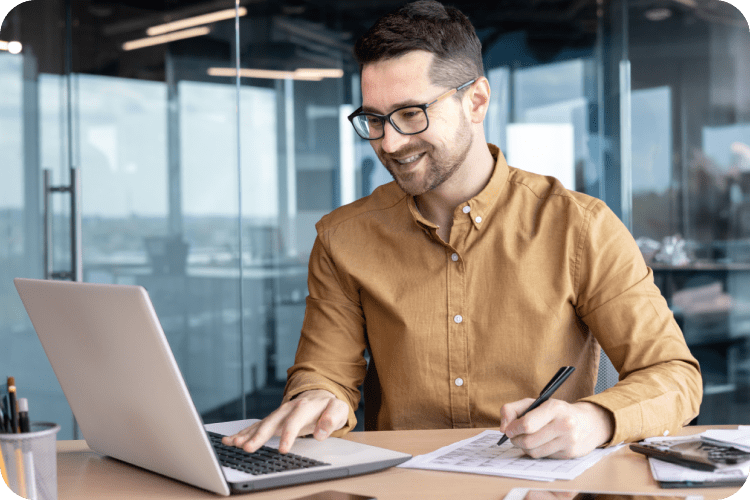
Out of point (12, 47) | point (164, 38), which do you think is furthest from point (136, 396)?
point (164, 38)

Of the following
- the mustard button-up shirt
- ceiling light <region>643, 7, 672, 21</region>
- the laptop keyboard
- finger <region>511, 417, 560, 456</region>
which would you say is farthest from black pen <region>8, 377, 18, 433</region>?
ceiling light <region>643, 7, 672, 21</region>

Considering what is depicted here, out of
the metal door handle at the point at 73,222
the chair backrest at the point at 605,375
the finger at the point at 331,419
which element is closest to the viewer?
the finger at the point at 331,419

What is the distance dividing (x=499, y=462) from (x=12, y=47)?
3275 mm

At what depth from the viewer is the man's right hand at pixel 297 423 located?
1.06 metres

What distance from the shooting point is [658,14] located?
3818 mm

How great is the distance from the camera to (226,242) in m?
3.82

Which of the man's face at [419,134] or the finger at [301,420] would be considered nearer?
the finger at [301,420]

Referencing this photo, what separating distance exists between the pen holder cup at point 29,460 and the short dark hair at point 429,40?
91 cm

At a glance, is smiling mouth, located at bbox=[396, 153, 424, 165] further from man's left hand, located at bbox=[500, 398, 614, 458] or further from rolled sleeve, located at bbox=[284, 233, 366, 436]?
man's left hand, located at bbox=[500, 398, 614, 458]

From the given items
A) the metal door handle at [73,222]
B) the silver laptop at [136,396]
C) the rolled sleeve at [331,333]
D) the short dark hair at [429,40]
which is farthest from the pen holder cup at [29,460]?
the metal door handle at [73,222]

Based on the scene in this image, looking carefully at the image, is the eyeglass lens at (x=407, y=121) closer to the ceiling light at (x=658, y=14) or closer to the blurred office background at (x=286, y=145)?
the blurred office background at (x=286, y=145)

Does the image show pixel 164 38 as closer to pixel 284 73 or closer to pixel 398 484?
pixel 284 73

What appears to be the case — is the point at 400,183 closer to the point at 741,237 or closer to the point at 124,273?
the point at 124,273

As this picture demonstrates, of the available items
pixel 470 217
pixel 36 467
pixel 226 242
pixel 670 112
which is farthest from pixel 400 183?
pixel 670 112
